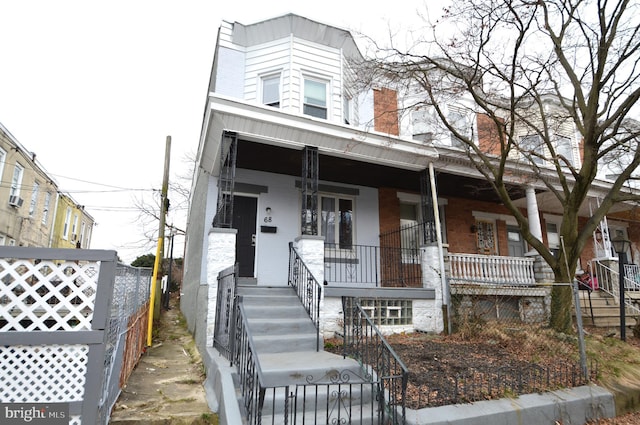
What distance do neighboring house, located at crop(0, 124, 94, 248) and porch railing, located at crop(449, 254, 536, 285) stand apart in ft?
59.5

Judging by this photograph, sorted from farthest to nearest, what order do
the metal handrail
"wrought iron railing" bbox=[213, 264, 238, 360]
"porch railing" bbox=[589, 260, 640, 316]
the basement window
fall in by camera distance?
1. "porch railing" bbox=[589, 260, 640, 316]
2. the basement window
3. "wrought iron railing" bbox=[213, 264, 238, 360]
4. the metal handrail

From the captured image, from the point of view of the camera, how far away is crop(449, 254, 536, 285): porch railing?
9367 mm

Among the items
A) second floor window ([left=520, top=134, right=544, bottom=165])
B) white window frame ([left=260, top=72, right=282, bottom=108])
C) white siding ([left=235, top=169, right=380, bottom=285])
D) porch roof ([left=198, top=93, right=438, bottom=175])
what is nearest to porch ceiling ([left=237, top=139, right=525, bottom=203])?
white siding ([left=235, top=169, right=380, bottom=285])

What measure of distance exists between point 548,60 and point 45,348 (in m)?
10.2

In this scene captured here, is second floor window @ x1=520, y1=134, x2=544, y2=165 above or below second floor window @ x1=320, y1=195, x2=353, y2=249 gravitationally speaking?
above

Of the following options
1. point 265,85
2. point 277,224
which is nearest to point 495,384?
point 277,224

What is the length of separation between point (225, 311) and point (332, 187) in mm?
5699

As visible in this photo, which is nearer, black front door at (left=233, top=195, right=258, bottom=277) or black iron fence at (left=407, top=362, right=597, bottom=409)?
black iron fence at (left=407, top=362, right=597, bottom=409)

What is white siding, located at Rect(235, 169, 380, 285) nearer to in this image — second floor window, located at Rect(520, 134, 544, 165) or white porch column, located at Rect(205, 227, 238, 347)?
white porch column, located at Rect(205, 227, 238, 347)

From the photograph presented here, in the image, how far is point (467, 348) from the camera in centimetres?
655

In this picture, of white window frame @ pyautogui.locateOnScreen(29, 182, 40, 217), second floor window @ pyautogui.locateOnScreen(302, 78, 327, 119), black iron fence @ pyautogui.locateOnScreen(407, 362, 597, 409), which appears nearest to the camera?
black iron fence @ pyautogui.locateOnScreen(407, 362, 597, 409)

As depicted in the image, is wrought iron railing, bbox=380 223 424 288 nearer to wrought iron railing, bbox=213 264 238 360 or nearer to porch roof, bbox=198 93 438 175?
porch roof, bbox=198 93 438 175

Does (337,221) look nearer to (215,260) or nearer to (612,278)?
(215,260)

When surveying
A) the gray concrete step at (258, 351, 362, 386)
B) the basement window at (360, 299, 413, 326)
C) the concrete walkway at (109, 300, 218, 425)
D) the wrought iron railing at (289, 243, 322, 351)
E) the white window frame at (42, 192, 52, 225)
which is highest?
the white window frame at (42, 192, 52, 225)
